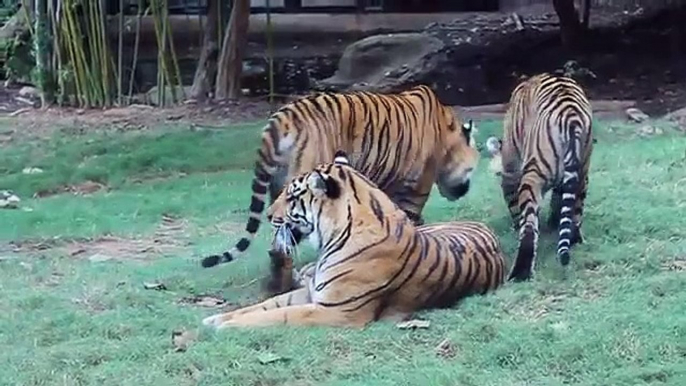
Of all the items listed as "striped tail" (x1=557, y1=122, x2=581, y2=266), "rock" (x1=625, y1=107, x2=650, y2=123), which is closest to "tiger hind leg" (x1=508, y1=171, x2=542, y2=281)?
"striped tail" (x1=557, y1=122, x2=581, y2=266)

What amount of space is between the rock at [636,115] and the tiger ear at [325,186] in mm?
6012

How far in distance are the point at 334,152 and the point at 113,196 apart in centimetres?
293

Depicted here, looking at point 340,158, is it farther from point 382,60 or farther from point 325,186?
point 382,60

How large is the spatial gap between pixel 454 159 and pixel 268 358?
7.57ft

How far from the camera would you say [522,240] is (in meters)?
5.63

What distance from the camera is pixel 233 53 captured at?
11.8 meters

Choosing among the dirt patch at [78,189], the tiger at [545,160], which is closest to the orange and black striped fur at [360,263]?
the tiger at [545,160]

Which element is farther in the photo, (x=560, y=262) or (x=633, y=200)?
(x=633, y=200)

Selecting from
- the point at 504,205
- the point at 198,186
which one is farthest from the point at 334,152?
the point at 198,186

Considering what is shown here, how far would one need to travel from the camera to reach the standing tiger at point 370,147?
5.67 m

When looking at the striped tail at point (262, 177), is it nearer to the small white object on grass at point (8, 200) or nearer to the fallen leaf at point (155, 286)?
the fallen leaf at point (155, 286)

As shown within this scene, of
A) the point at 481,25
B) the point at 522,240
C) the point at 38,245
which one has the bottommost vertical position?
the point at 481,25

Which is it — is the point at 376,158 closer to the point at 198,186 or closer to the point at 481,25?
the point at 198,186

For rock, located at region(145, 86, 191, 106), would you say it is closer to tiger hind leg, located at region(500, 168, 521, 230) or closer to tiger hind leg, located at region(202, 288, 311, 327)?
tiger hind leg, located at region(500, 168, 521, 230)
